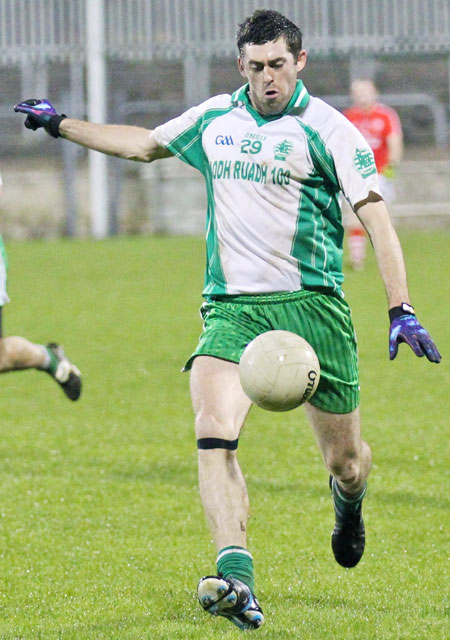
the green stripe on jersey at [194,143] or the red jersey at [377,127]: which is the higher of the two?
the green stripe on jersey at [194,143]

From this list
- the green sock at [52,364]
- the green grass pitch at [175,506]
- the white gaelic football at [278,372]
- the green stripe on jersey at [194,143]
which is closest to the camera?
the white gaelic football at [278,372]

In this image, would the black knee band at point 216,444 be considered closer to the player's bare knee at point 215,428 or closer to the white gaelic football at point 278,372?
the player's bare knee at point 215,428

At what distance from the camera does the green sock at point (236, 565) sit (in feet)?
13.7

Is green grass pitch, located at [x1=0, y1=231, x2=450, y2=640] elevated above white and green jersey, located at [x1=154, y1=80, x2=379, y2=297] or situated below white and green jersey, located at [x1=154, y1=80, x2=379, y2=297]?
below

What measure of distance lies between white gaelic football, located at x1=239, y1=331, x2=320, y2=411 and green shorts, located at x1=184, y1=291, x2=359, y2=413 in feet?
1.06

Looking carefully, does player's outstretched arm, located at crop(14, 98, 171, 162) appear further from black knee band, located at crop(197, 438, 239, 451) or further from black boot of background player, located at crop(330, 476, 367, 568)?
black boot of background player, located at crop(330, 476, 367, 568)

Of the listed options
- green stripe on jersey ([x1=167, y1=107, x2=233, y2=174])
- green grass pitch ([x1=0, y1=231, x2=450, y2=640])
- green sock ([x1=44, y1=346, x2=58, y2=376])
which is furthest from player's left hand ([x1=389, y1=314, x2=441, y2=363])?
green sock ([x1=44, y1=346, x2=58, y2=376])

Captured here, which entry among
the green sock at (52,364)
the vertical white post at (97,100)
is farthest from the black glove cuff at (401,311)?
the vertical white post at (97,100)

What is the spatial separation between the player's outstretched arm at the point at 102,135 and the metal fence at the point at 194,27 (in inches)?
772

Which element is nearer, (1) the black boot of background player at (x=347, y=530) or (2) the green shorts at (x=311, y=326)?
(2) the green shorts at (x=311, y=326)

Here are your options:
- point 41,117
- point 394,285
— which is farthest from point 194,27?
point 394,285

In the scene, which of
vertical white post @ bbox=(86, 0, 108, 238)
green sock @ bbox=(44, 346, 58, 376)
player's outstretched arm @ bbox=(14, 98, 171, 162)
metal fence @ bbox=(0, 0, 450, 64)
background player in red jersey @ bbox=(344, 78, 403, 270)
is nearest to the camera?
player's outstretched arm @ bbox=(14, 98, 171, 162)

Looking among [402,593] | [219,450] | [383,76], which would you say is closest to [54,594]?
[219,450]

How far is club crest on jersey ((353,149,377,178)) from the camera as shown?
4.67m
